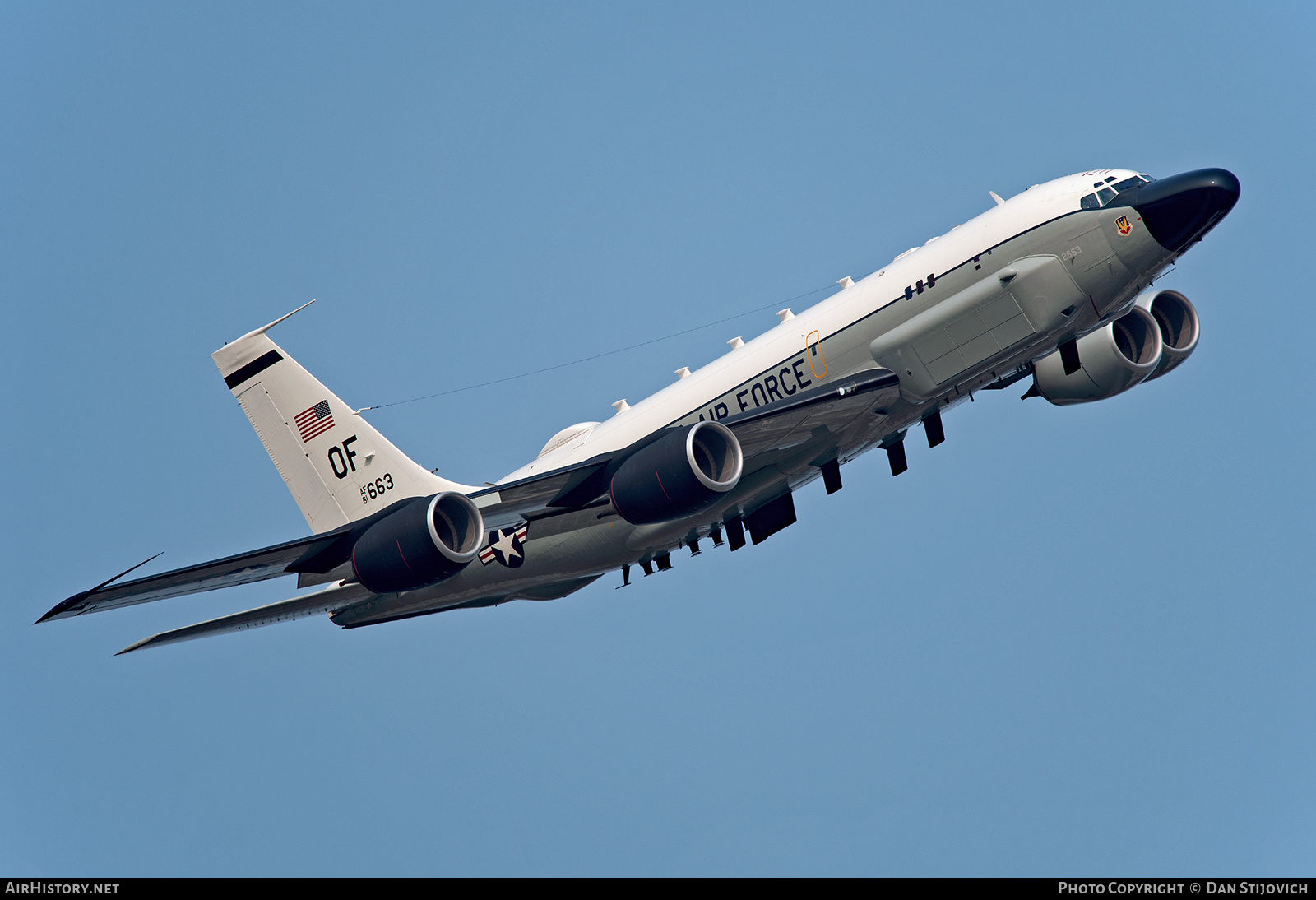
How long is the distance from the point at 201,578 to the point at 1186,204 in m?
25.8

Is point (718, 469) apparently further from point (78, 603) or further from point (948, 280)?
point (78, 603)

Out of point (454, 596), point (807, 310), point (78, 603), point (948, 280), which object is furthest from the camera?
point (454, 596)

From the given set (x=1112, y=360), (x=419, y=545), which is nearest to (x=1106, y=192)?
(x=1112, y=360)

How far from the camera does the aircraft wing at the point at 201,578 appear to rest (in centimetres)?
3170

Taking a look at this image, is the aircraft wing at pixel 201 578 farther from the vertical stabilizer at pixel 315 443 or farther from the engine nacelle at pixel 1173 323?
the engine nacelle at pixel 1173 323

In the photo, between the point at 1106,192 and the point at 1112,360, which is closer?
the point at 1106,192

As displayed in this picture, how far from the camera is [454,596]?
4022 centimetres

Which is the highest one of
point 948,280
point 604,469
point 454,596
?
point 948,280

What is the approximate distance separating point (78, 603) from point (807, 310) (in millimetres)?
20468

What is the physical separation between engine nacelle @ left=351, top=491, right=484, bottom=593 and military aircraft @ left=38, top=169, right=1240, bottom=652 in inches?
2.0

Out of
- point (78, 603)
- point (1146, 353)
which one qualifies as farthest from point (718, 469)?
point (78, 603)

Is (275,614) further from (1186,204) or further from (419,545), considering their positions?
(1186,204)

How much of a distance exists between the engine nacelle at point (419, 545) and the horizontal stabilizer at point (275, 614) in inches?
169

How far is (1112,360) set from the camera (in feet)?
123
